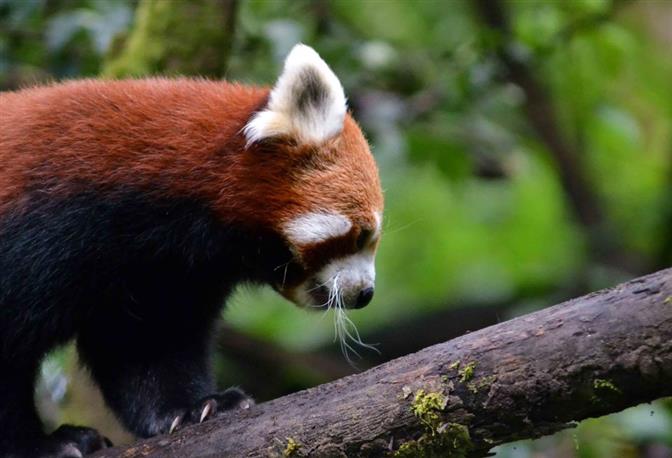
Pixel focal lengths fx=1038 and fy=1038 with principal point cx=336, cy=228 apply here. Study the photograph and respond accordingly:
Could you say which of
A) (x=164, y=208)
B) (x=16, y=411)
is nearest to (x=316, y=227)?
(x=164, y=208)

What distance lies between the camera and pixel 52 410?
16.3 feet

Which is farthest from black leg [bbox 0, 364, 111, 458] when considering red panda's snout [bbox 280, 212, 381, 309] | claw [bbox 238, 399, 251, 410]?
red panda's snout [bbox 280, 212, 381, 309]

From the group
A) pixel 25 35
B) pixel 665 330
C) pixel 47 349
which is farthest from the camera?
pixel 25 35

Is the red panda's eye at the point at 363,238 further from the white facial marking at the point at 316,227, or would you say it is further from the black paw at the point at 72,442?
the black paw at the point at 72,442

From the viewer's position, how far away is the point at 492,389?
9.02ft

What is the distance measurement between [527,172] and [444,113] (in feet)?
8.01

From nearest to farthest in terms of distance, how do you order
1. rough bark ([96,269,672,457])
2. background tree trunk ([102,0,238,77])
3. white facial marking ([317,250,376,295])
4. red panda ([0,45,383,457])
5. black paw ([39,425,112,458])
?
rough bark ([96,269,672,457]), red panda ([0,45,383,457]), black paw ([39,425,112,458]), white facial marking ([317,250,376,295]), background tree trunk ([102,0,238,77])

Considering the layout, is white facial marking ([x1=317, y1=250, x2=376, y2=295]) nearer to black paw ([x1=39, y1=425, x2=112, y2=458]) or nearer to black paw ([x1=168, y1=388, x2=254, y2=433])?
black paw ([x1=168, y1=388, x2=254, y2=433])

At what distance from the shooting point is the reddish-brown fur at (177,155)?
350cm

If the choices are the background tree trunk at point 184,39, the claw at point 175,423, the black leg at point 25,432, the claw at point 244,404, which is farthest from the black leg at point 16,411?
the background tree trunk at point 184,39

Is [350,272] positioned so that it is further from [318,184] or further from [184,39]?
[184,39]

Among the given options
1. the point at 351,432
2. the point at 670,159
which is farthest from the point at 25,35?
the point at 670,159

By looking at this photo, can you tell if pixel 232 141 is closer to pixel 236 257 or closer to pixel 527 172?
pixel 236 257

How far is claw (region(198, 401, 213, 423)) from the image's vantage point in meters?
Answer: 3.50
